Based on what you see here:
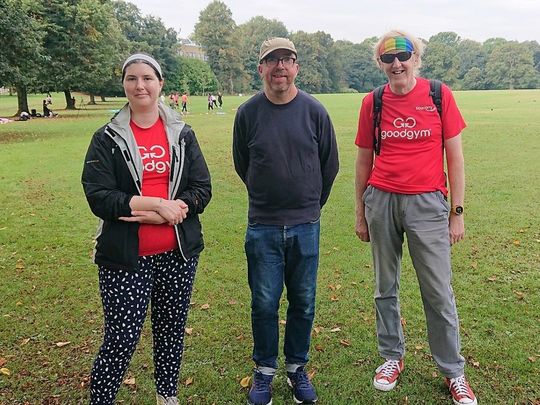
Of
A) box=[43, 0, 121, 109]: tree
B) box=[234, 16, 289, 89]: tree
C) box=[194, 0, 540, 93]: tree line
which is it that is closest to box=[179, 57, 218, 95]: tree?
box=[194, 0, 540, 93]: tree line

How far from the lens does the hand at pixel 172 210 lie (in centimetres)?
266

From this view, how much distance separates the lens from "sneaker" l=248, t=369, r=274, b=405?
3293 mm

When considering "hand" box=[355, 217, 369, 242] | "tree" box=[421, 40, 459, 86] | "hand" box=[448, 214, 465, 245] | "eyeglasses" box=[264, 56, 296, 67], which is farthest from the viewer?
"tree" box=[421, 40, 459, 86]

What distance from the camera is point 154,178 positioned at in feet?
9.02

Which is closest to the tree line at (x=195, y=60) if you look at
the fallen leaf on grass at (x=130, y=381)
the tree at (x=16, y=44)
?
the tree at (x=16, y=44)

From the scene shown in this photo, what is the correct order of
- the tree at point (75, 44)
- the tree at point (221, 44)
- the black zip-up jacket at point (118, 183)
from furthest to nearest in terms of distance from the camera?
the tree at point (221, 44), the tree at point (75, 44), the black zip-up jacket at point (118, 183)

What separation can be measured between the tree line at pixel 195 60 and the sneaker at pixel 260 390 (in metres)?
17.9

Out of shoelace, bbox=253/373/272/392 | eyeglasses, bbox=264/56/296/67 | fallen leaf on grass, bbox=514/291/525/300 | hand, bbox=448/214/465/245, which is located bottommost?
fallen leaf on grass, bbox=514/291/525/300

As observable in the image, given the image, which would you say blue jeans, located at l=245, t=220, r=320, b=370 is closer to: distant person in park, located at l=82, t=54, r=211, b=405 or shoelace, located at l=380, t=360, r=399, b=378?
distant person in park, located at l=82, t=54, r=211, b=405

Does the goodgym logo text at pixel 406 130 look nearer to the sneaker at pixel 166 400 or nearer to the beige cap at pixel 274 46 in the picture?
the beige cap at pixel 274 46

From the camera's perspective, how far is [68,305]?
4855 millimetres

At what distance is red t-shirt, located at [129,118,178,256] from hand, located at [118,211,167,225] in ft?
0.17

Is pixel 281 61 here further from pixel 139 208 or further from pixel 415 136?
pixel 139 208

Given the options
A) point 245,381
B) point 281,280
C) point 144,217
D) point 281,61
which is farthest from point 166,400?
point 281,61
